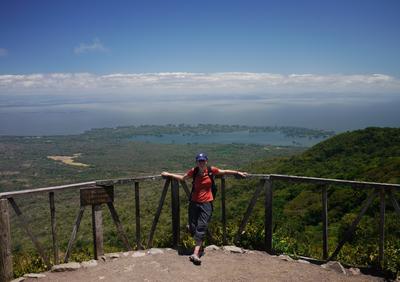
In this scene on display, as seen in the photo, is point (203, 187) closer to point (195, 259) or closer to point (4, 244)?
point (195, 259)

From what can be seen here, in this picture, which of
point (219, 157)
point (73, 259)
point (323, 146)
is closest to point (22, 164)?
point (219, 157)

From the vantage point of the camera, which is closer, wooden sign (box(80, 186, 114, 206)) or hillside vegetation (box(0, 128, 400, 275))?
wooden sign (box(80, 186, 114, 206))

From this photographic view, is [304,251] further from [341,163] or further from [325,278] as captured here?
[341,163]

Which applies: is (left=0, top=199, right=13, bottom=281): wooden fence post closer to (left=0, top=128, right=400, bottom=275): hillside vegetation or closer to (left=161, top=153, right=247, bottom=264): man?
(left=0, top=128, right=400, bottom=275): hillside vegetation

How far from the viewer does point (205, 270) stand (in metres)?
5.71

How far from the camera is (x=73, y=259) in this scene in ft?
22.1

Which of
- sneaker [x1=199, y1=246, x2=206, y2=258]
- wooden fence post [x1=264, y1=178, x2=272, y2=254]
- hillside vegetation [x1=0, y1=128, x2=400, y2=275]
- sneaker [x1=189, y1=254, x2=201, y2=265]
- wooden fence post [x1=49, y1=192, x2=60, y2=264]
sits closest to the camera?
wooden fence post [x1=49, y1=192, x2=60, y2=264]

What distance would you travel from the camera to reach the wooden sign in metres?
6.12

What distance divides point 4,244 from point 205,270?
115 inches

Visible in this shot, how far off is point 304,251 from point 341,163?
2978 cm

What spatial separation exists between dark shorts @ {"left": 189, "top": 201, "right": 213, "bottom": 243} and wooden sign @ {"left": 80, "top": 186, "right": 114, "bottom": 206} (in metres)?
1.41

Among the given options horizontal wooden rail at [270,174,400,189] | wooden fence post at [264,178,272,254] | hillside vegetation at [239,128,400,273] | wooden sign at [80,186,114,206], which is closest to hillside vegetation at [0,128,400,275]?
hillside vegetation at [239,128,400,273]

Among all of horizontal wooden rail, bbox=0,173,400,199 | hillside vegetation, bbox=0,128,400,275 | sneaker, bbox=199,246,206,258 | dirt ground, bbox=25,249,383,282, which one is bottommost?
hillside vegetation, bbox=0,128,400,275

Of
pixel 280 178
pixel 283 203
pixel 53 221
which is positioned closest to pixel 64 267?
pixel 53 221
